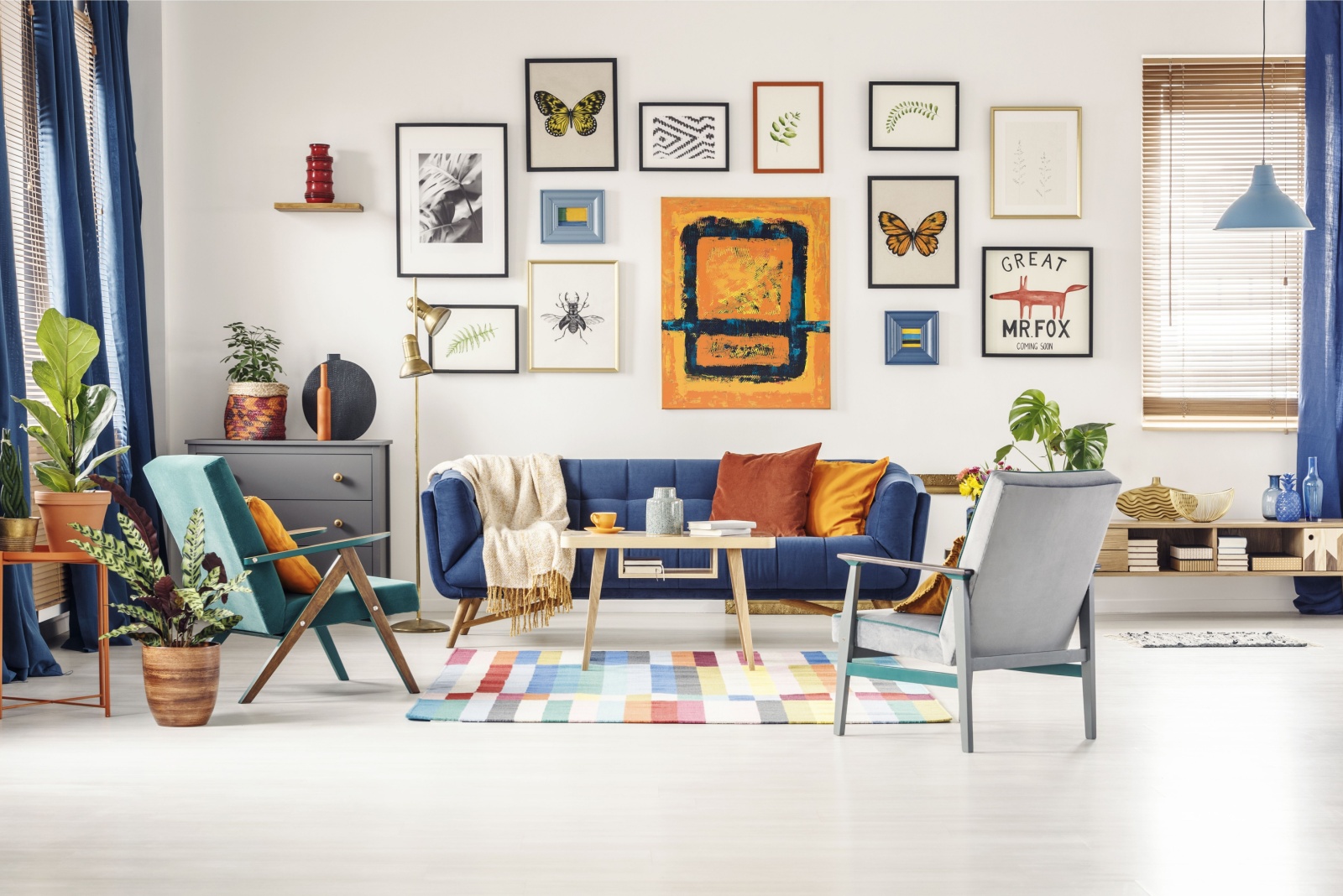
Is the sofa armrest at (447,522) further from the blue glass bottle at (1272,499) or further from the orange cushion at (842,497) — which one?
the blue glass bottle at (1272,499)

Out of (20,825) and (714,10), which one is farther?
(714,10)

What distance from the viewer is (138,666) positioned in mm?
4180

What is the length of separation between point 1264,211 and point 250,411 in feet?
15.2

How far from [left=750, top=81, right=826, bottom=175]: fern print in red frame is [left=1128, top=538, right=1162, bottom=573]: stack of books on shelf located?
2.38 m

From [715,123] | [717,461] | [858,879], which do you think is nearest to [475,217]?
[715,123]

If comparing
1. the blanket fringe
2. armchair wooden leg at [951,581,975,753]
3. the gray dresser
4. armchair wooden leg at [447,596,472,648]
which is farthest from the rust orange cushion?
armchair wooden leg at [951,581,975,753]

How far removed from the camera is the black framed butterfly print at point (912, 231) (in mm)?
5543

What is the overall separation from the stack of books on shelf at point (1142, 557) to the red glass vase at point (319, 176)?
165 inches

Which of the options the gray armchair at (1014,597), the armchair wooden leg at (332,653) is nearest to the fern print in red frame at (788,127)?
the gray armchair at (1014,597)

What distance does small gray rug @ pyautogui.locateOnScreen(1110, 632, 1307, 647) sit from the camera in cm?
468

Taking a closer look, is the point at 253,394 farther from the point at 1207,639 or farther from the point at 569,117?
the point at 1207,639

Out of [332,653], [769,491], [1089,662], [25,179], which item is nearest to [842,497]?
[769,491]

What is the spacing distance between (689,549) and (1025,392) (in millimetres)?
1785

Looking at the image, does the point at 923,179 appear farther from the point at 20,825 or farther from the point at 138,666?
the point at 20,825
